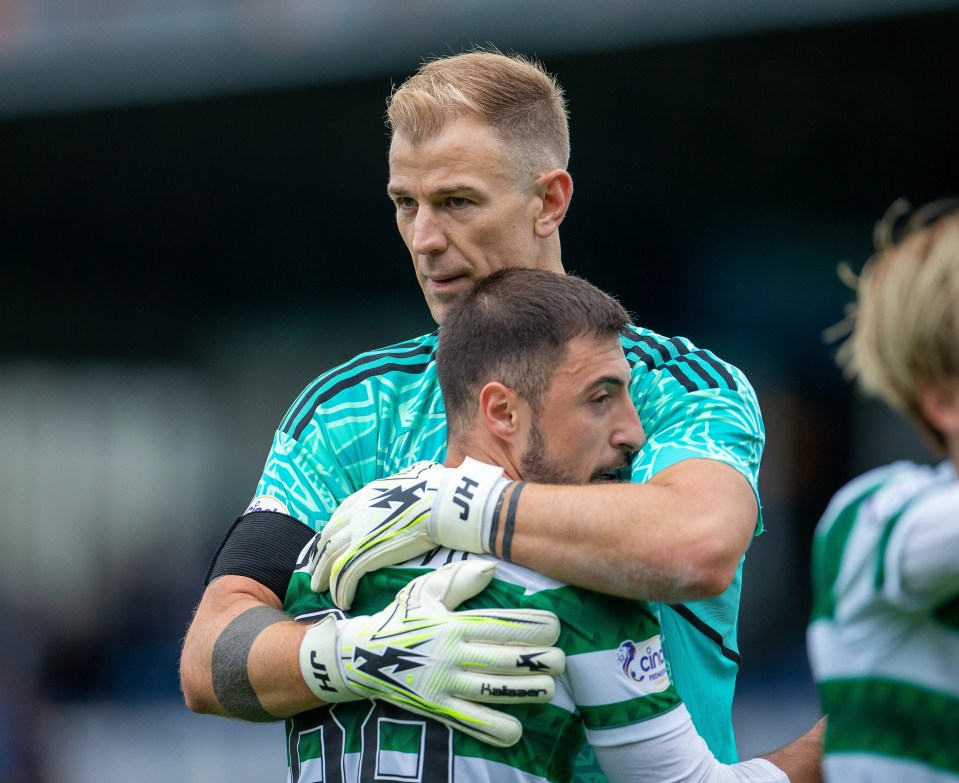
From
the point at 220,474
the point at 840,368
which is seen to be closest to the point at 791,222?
the point at 840,368

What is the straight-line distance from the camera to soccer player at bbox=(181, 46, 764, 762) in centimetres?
203

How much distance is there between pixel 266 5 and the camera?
7.30 meters

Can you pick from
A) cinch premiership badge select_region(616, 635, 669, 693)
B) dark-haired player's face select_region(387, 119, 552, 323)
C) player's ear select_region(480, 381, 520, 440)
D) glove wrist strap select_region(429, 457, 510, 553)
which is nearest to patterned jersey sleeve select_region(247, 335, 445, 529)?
dark-haired player's face select_region(387, 119, 552, 323)

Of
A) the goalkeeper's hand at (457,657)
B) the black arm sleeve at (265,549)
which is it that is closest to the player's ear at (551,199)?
the black arm sleeve at (265,549)

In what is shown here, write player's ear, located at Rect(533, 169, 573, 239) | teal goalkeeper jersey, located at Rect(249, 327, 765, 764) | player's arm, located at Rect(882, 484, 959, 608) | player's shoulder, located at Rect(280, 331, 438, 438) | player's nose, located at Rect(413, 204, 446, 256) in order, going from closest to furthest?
Result: player's arm, located at Rect(882, 484, 959, 608) < teal goalkeeper jersey, located at Rect(249, 327, 765, 764) < player's shoulder, located at Rect(280, 331, 438, 438) < player's nose, located at Rect(413, 204, 446, 256) < player's ear, located at Rect(533, 169, 573, 239)

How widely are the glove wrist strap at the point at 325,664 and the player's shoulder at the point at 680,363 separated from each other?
78 centimetres

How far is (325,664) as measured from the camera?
2.03 m

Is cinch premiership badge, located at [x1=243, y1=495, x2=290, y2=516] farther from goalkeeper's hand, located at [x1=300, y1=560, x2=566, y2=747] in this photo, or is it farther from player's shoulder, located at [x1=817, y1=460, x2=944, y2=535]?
player's shoulder, located at [x1=817, y1=460, x2=944, y2=535]

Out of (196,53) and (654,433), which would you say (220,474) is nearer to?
(196,53)

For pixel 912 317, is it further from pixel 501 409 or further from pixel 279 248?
pixel 279 248

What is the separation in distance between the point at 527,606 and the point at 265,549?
66 cm

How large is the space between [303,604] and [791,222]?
6.39m

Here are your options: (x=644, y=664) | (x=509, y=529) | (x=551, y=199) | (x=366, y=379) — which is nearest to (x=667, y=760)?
(x=644, y=664)

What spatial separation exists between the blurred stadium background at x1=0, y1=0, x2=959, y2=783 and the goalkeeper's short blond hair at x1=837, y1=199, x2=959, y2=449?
4.96 metres
